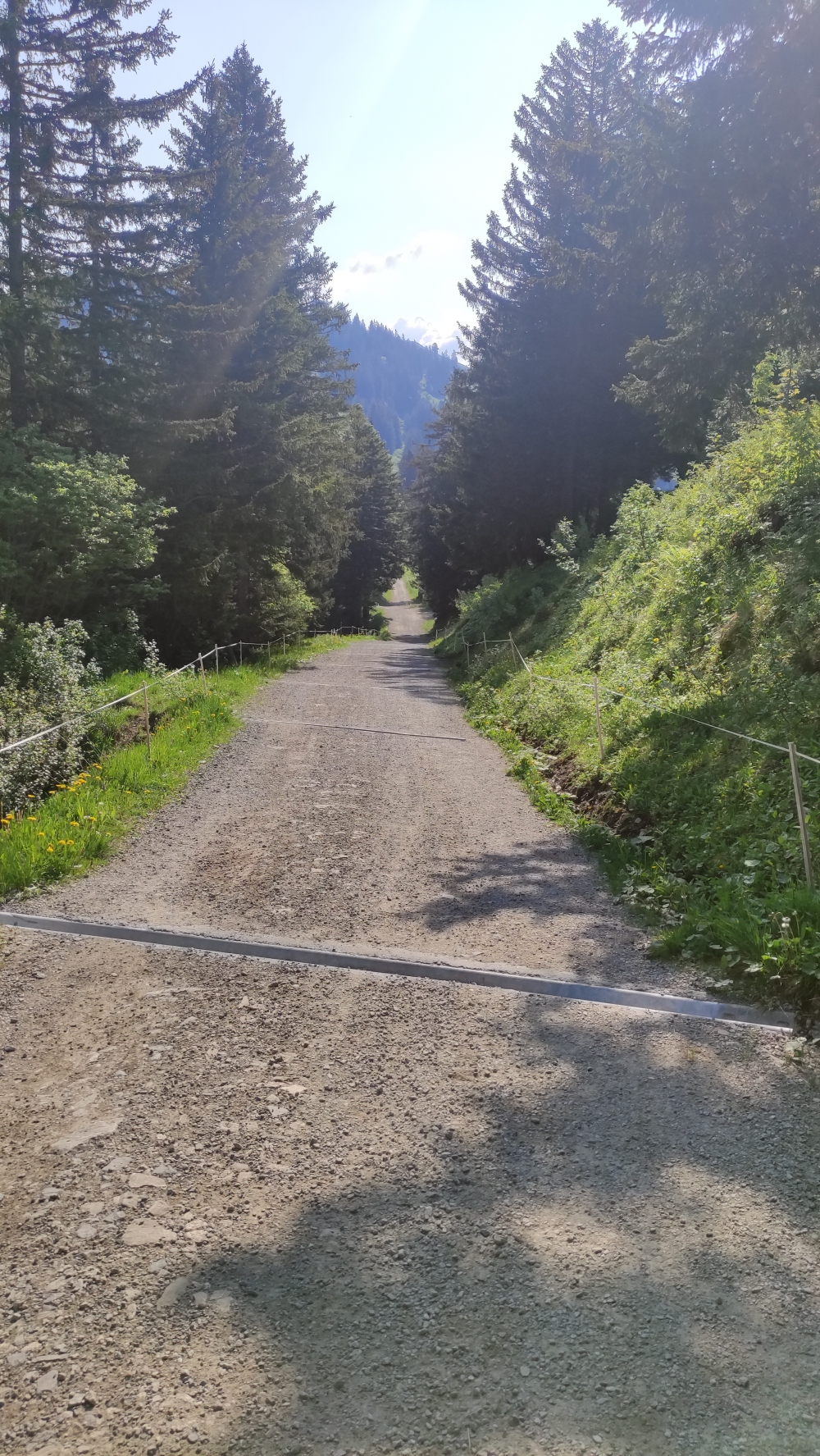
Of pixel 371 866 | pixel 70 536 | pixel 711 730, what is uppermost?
pixel 70 536

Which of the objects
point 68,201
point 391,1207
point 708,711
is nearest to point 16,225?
point 68,201

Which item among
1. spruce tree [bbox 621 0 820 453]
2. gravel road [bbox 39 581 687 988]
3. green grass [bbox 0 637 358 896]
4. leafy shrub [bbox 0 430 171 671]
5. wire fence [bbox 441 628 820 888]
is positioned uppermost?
spruce tree [bbox 621 0 820 453]

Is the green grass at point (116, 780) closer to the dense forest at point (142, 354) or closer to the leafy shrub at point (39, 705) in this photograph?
the leafy shrub at point (39, 705)

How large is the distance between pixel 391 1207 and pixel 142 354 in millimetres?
17298

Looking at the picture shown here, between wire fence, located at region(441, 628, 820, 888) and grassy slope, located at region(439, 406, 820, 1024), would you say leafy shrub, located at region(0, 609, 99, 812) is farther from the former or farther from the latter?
wire fence, located at region(441, 628, 820, 888)

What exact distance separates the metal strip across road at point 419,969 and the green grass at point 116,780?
76cm

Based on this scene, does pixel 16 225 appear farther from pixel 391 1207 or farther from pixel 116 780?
pixel 391 1207

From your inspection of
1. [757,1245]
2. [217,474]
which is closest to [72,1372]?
[757,1245]

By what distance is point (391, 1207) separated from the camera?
9.66 ft

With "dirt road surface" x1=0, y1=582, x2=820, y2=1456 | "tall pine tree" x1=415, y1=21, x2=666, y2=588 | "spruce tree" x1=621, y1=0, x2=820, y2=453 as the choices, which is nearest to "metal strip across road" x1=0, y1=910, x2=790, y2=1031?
"dirt road surface" x1=0, y1=582, x2=820, y2=1456

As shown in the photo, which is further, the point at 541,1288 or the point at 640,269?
the point at 640,269

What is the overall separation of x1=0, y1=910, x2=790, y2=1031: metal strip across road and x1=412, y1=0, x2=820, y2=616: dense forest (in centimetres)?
806

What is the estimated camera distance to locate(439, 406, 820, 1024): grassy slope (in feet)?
17.2

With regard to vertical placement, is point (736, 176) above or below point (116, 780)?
above
